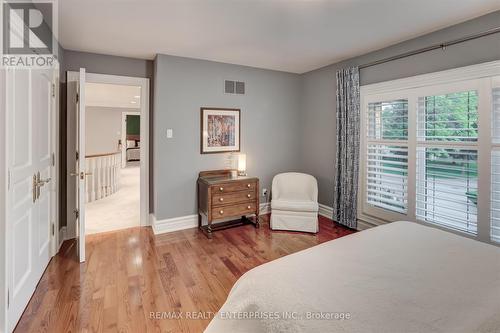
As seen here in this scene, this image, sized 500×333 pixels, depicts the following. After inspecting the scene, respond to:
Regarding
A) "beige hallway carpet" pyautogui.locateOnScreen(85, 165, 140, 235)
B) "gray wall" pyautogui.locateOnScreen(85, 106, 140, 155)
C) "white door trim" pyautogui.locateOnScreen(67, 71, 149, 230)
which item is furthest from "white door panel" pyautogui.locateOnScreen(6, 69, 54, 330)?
"gray wall" pyautogui.locateOnScreen(85, 106, 140, 155)

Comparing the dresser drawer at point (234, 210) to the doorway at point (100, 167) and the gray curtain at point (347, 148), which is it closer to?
the doorway at point (100, 167)

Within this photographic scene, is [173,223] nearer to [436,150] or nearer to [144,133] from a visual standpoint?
[144,133]

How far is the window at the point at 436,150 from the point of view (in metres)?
2.51

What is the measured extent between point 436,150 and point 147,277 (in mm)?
3303

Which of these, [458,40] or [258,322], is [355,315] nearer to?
[258,322]

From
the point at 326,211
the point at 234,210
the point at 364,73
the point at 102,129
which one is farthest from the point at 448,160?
the point at 102,129

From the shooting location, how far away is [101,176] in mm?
5539

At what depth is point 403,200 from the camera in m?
3.28

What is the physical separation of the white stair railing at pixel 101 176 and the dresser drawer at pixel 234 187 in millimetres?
3000

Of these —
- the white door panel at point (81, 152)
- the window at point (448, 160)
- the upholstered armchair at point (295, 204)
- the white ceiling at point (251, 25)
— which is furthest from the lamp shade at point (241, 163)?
the window at point (448, 160)

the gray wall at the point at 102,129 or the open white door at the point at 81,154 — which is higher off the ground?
the gray wall at the point at 102,129

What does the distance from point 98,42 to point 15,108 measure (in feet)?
5.52

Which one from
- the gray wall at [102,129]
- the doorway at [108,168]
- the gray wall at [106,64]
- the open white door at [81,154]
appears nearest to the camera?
the open white door at [81,154]

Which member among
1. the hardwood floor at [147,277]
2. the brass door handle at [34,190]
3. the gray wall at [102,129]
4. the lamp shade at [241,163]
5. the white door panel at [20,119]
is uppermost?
the gray wall at [102,129]
